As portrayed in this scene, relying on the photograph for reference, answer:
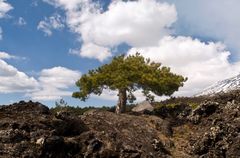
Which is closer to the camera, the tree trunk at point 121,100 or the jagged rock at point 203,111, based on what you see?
the jagged rock at point 203,111

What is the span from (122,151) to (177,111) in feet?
59.2

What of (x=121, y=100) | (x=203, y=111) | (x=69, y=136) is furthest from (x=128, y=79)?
(x=69, y=136)

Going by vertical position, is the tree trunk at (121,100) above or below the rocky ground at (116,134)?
above

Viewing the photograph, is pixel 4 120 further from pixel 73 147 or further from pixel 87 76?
pixel 87 76

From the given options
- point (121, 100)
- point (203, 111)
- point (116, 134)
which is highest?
point (121, 100)

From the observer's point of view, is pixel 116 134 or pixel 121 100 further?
pixel 121 100

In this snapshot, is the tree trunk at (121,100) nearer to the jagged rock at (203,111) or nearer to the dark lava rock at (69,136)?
the jagged rock at (203,111)

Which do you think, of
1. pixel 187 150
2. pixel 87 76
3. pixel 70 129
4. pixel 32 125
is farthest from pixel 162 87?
pixel 32 125

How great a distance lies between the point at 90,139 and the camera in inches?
1188

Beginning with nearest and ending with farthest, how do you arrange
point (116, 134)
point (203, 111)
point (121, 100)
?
point (116, 134), point (203, 111), point (121, 100)

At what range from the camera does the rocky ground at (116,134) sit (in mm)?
27625

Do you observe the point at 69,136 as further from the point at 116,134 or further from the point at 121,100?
the point at 121,100

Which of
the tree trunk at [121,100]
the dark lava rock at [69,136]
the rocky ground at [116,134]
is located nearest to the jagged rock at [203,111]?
the rocky ground at [116,134]

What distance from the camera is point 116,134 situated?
108ft
